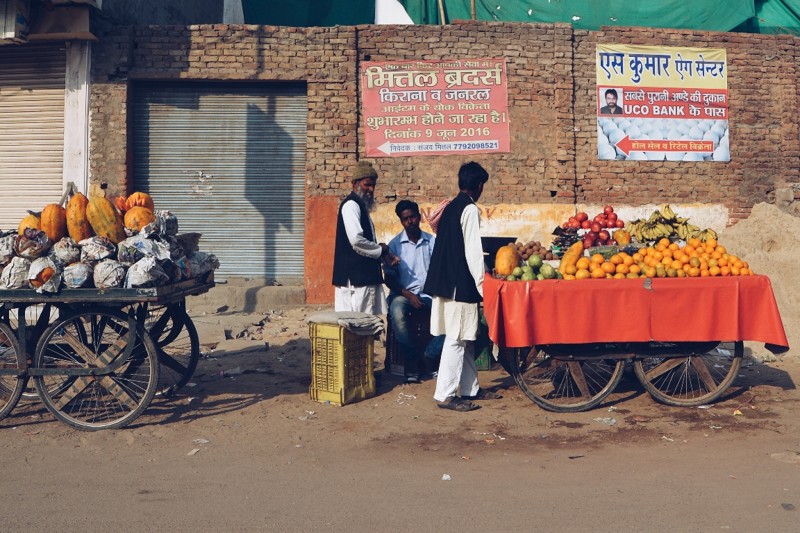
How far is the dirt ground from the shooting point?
4.14 m

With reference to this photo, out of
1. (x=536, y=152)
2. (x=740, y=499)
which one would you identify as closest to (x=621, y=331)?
(x=740, y=499)

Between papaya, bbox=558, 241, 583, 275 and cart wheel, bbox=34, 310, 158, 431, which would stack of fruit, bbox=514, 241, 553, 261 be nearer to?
papaya, bbox=558, 241, 583, 275

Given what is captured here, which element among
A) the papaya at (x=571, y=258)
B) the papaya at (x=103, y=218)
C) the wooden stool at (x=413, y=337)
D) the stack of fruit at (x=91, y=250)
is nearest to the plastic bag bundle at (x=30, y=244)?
the stack of fruit at (x=91, y=250)

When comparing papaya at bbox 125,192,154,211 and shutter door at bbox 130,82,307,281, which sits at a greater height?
shutter door at bbox 130,82,307,281

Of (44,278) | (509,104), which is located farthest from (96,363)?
(509,104)

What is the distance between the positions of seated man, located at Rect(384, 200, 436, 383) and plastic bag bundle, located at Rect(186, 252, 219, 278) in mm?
1725

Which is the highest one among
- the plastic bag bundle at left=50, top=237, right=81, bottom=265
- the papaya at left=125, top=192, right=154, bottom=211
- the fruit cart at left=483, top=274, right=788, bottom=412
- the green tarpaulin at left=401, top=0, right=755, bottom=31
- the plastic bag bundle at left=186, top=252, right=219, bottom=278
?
the green tarpaulin at left=401, top=0, right=755, bottom=31

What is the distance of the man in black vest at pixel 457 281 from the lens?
6.32 m

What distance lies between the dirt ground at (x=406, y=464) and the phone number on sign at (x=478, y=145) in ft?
17.9

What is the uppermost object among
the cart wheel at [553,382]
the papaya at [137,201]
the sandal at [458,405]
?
A: the papaya at [137,201]

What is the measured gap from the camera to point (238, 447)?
17.9 ft

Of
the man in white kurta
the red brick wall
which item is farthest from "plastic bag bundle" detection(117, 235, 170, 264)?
the red brick wall

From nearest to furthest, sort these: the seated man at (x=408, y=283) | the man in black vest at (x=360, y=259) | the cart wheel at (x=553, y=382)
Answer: the cart wheel at (x=553, y=382) → the man in black vest at (x=360, y=259) → the seated man at (x=408, y=283)

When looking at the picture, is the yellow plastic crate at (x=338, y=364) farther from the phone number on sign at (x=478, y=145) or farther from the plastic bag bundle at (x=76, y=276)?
the phone number on sign at (x=478, y=145)
